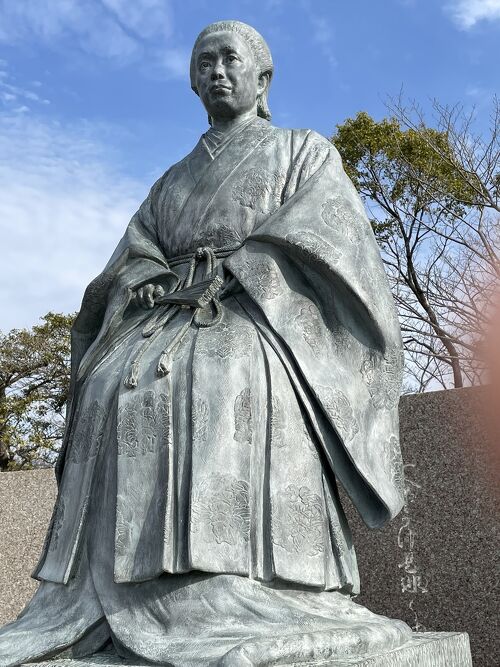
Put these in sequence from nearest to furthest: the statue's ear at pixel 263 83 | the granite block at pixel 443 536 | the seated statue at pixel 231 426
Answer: the seated statue at pixel 231 426 → the statue's ear at pixel 263 83 → the granite block at pixel 443 536

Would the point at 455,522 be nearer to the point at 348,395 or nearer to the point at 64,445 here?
the point at 348,395

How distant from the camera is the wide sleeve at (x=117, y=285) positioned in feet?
10.2

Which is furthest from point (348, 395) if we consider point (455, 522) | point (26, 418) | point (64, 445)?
point (26, 418)

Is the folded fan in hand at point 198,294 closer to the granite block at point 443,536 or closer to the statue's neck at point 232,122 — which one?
the statue's neck at point 232,122

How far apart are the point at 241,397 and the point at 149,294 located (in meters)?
0.61

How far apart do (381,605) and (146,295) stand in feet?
8.69

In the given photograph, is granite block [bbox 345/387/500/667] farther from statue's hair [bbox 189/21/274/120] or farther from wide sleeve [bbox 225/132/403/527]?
statue's hair [bbox 189/21/274/120]

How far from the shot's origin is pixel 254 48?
336 cm

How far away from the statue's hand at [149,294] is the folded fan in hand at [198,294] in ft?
0.31

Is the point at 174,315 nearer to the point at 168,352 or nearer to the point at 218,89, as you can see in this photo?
the point at 168,352

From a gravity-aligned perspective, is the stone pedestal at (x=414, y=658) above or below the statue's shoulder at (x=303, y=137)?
below

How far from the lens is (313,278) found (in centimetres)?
297

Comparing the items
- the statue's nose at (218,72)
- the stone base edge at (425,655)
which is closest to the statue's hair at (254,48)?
the statue's nose at (218,72)

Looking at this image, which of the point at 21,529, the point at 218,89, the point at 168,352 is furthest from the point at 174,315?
the point at 21,529
